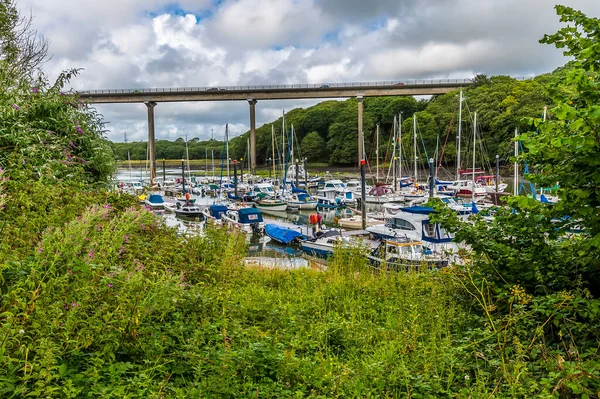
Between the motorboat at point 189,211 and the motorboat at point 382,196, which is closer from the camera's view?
the motorboat at point 189,211

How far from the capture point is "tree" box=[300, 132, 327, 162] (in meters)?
93.6

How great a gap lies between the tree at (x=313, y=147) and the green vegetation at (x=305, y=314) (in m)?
88.3

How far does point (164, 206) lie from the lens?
37.2m

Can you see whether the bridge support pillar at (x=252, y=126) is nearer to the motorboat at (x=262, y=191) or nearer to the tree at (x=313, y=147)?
the tree at (x=313, y=147)

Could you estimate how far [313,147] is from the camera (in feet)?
307

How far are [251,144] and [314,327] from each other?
76.6 metres

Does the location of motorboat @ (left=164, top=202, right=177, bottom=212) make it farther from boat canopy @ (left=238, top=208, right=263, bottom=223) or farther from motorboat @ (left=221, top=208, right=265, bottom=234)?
boat canopy @ (left=238, top=208, right=263, bottom=223)

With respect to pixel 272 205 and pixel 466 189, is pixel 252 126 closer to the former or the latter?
pixel 272 205

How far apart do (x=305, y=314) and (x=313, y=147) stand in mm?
89125

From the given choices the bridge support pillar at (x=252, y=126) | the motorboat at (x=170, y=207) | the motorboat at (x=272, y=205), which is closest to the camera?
the motorboat at (x=170, y=207)

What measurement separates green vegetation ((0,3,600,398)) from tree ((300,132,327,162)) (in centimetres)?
8827

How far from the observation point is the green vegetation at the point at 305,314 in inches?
113

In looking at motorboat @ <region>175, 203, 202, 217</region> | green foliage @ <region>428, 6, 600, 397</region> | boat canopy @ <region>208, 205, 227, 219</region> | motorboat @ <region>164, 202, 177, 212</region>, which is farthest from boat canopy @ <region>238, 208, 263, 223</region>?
green foliage @ <region>428, 6, 600, 397</region>

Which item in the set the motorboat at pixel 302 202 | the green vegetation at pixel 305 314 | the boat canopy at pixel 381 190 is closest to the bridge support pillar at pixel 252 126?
the motorboat at pixel 302 202
